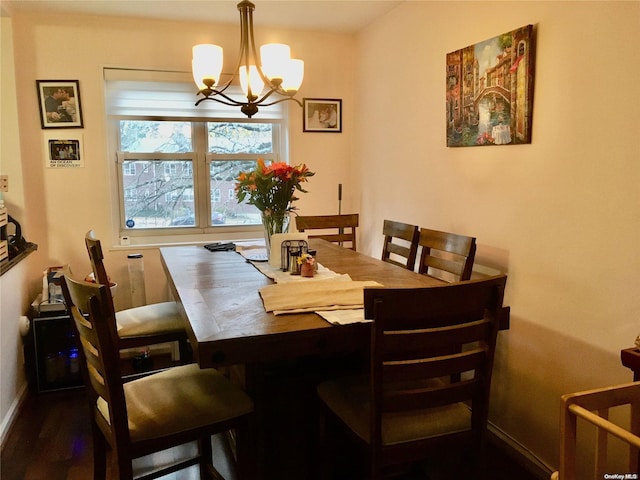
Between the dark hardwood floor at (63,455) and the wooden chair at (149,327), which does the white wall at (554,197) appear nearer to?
the dark hardwood floor at (63,455)

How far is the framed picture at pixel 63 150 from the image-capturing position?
328cm

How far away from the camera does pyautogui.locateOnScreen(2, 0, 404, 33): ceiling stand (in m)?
3.08

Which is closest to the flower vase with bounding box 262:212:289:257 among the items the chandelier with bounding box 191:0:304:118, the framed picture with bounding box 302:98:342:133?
the chandelier with bounding box 191:0:304:118

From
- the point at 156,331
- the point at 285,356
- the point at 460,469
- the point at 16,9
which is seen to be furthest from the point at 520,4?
the point at 16,9

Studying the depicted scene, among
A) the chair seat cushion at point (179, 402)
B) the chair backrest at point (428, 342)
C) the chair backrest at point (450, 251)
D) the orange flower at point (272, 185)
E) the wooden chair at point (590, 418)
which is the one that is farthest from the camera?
the orange flower at point (272, 185)

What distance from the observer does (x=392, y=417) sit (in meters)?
1.53

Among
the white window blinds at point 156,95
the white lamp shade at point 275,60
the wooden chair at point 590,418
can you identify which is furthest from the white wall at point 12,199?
the wooden chair at point 590,418

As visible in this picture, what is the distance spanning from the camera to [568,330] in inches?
75.9

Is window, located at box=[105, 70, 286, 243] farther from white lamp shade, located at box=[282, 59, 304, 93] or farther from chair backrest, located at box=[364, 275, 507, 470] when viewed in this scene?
chair backrest, located at box=[364, 275, 507, 470]

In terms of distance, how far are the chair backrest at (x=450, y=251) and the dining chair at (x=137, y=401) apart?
1.09 m

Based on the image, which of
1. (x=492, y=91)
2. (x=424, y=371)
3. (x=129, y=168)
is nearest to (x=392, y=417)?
(x=424, y=371)

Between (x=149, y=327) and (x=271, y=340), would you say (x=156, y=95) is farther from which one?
(x=271, y=340)

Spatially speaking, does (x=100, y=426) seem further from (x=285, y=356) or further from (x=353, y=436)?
(x=353, y=436)

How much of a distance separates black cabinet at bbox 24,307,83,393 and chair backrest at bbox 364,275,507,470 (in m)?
2.18
